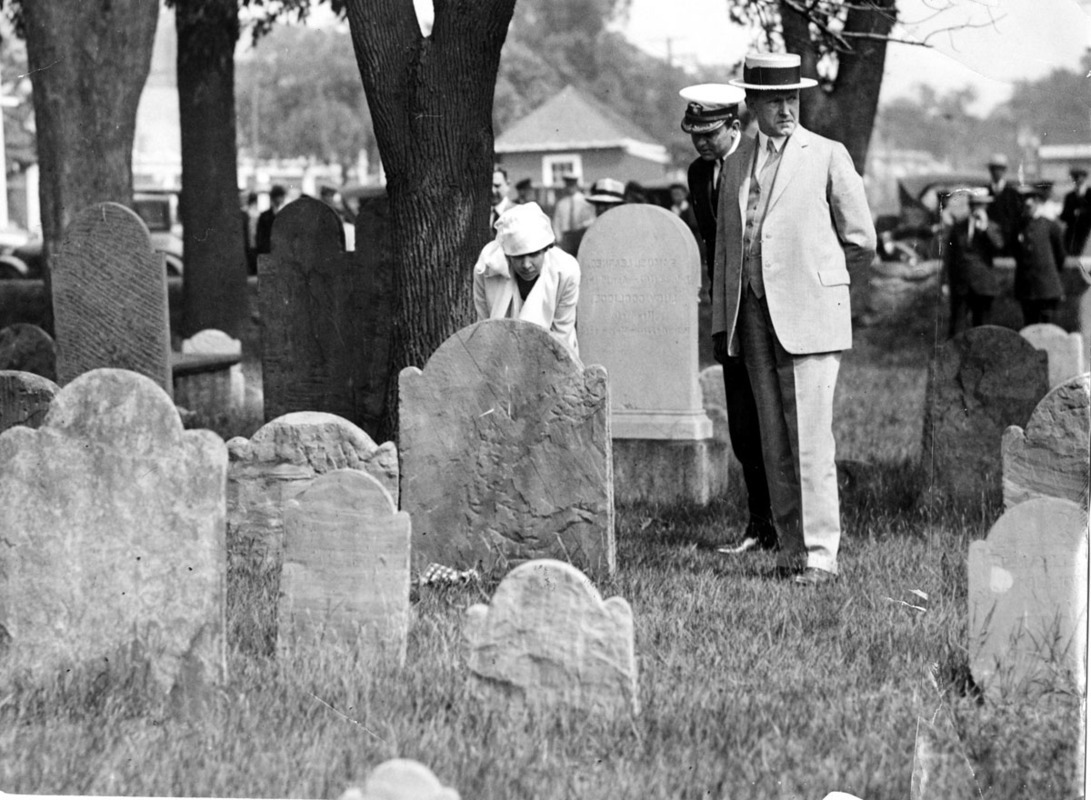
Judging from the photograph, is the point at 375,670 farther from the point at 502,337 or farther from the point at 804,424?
the point at 804,424

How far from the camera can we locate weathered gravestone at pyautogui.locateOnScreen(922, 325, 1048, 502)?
8.45m

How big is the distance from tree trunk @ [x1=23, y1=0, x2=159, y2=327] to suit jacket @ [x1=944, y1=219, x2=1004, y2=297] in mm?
10005

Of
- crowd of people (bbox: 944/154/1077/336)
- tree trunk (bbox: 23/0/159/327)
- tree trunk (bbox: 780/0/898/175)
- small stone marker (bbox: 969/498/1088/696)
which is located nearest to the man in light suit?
small stone marker (bbox: 969/498/1088/696)

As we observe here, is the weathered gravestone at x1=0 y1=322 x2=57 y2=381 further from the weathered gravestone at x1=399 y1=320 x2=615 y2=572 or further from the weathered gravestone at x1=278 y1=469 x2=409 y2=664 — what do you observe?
the weathered gravestone at x1=278 y1=469 x2=409 y2=664

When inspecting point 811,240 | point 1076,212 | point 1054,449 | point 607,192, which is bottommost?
point 1054,449

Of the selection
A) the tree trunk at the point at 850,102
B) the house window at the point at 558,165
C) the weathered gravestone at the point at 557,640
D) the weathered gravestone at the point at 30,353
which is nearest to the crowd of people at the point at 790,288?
the weathered gravestone at the point at 557,640

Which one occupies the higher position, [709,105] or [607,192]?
[709,105]

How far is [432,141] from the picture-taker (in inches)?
309

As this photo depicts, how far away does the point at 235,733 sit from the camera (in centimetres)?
459

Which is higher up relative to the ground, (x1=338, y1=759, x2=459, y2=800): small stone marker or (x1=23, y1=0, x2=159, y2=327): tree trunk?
(x1=23, y1=0, x2=159, y2=327): tree trunk

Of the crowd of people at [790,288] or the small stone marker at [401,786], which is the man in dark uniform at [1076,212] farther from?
the small stone marker at [401,786]

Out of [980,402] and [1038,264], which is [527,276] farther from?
[1038,264]

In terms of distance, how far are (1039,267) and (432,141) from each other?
10.3 metres

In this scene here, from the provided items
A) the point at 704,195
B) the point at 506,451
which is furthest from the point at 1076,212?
the point at 506,451
